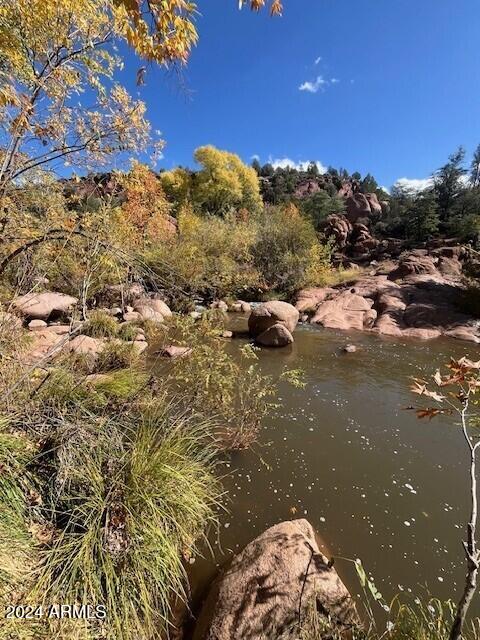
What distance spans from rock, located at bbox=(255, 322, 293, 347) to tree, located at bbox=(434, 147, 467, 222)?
32.1m

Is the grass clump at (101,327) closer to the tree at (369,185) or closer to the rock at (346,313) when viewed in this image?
the rock at (346,313)

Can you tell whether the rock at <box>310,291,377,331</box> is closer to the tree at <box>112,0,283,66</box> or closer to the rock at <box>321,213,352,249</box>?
the tree at <box>112,0,283,66</box>

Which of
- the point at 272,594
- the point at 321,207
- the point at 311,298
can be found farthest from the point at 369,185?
the point at 272,594

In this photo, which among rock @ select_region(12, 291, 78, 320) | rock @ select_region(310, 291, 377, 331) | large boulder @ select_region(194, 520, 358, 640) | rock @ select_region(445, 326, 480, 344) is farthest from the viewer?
rock @ select_region(310, 291, 377, 331)

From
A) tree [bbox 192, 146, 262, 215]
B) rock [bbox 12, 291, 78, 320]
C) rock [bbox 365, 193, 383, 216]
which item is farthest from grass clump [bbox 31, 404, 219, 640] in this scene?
rock [bbox 365, 193, 383, 216]

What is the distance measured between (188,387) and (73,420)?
5.36 ft

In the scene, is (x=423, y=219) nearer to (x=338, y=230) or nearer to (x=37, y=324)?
(x=338, y=230)

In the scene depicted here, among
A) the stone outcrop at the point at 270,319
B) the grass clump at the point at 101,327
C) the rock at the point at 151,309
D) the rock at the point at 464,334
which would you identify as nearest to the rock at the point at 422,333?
the rock at the point at 464,334

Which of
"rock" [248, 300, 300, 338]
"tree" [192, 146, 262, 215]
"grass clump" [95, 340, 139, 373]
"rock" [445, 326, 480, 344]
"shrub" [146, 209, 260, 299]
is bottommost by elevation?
"rock" [445, 326, 480, 344]

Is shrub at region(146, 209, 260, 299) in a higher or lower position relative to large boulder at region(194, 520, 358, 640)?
higher

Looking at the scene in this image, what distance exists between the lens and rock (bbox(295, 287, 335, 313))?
15.2m

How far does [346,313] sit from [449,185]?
29.8 meters

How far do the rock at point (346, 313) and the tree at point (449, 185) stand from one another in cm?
2593

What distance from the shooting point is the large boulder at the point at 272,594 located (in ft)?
6.80
